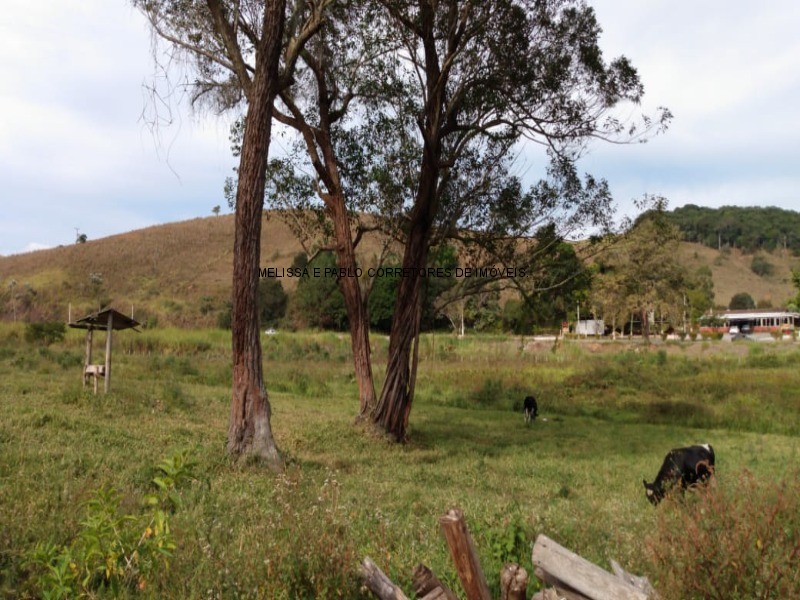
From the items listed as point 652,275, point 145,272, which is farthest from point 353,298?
point 145,272

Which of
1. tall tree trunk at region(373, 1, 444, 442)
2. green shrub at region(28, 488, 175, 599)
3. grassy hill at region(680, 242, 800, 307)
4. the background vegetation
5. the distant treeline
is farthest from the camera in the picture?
the distant treeline

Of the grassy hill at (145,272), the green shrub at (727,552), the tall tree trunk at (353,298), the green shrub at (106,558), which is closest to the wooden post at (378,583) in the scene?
the green shrub at (106,558)

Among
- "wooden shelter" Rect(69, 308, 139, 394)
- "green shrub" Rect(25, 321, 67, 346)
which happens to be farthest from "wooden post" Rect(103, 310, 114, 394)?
"green shrub" Rect(25, 321, 67, 346)

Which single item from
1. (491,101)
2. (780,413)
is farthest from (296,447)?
(780,413)

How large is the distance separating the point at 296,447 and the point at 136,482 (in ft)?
15.3

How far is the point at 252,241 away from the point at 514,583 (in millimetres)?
7254

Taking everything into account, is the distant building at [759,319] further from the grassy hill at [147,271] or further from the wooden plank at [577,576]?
the wooden plank at [577,576]

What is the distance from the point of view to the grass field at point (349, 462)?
453 cm

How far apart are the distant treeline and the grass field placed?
132167 millimetres

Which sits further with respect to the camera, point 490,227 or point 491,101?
point 490,227

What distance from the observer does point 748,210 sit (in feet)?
554

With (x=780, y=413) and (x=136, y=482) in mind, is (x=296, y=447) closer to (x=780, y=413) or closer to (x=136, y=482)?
(x=136, y=482)

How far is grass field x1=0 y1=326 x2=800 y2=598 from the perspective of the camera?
14.9 ft

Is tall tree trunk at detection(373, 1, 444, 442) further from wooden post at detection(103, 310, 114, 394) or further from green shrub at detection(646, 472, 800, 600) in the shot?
green shrub at detection(646, 472, 800, 600)
